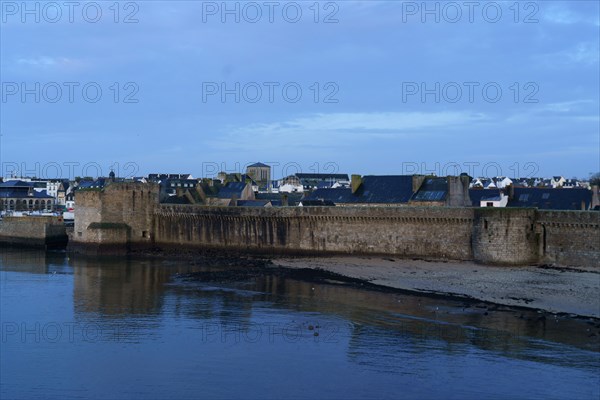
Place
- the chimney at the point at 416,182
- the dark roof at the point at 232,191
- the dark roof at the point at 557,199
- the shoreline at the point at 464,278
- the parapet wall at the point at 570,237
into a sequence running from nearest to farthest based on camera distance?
the shoreline at the point at 464,278 < the parapet wall at the point at 570,237 < the dark roof at the point at 557,199 < the chimney at the point at 416,182 < the dark roof at the point at 232,191

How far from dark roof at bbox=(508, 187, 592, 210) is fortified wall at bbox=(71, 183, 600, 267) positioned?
6.53 m

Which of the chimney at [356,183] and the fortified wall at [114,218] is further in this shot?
the chimney at [356,183]

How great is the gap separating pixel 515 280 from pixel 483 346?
836 cm

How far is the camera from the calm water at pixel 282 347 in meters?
13.9

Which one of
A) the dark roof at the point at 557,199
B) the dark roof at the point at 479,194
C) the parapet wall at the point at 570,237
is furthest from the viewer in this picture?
the dark roof at the point at 479,194

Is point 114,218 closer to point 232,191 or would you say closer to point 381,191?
point 232,191

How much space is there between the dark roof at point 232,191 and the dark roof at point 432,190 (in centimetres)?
1310

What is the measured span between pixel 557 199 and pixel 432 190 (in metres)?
6.09

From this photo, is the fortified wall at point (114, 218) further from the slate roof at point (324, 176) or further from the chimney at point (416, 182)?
Answer: the slate roof at point (324, 176)

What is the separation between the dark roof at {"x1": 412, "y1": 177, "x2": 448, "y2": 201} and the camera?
36.4 metres

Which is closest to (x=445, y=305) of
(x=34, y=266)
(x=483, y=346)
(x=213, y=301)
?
(x=483, y=346)

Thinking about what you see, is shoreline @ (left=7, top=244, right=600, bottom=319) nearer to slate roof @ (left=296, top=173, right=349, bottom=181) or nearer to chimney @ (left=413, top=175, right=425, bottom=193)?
chimney @ (left=413, top=175, right=425, bottom=193)

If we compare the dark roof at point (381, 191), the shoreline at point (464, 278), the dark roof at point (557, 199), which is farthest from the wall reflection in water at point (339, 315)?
the dark roof at point (557, 199)

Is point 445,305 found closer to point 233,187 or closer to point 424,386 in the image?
point 424,386
